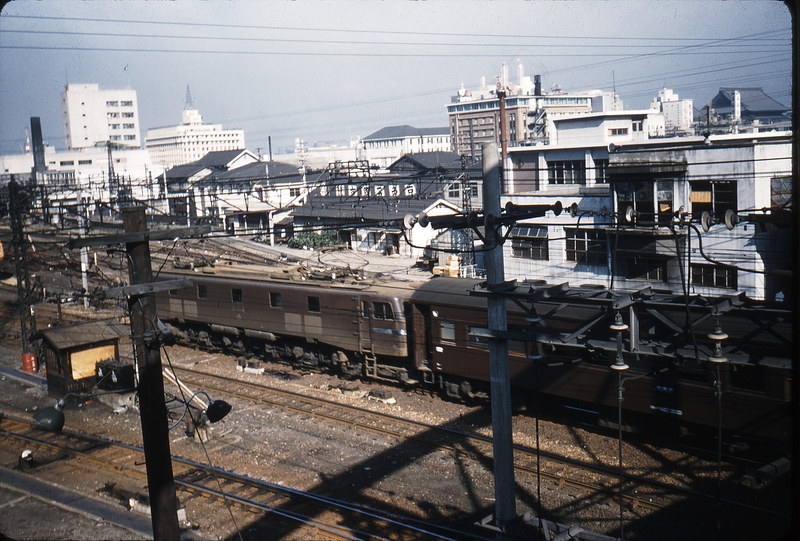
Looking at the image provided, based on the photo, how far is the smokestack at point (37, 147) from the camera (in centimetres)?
3138

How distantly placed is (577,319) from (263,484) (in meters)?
4.93

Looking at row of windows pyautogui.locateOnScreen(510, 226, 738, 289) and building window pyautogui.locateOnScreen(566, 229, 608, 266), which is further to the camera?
building window pyautogui.locateOnScreen(566, 229, 608, 266)

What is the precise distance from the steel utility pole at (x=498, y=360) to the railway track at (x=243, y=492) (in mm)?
1013

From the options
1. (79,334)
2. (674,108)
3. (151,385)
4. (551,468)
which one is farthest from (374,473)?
(674,108)

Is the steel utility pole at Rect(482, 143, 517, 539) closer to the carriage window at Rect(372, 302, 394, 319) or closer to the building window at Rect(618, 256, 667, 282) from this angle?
the carriage window at Rect(372, 302, 394, 319)

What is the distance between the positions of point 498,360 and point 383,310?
20.8 feet

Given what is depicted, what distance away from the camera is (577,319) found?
9.63m

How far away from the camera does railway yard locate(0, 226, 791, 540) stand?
744 centimetres

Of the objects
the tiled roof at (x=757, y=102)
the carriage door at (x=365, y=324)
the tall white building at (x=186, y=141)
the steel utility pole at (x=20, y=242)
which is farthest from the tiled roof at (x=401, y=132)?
the carriage door at (x=365, y=324)

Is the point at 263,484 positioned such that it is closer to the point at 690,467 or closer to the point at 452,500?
the point at 452,500

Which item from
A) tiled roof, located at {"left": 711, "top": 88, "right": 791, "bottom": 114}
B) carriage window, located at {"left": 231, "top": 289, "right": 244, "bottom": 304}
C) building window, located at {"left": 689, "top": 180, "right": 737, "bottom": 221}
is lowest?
carriage window, located at {"left": 231, "top": 289, "right": 244, "bottom": 304}

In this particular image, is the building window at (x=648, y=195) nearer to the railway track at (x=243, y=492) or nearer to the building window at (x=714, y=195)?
the building window at (x=714, y=195)

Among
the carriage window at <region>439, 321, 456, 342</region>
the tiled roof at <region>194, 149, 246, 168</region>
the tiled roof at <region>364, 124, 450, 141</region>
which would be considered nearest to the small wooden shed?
the carriage window at <region>439, 321, 456, 342</region>

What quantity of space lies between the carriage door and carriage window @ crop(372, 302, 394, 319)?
0.49 ft
